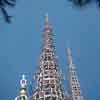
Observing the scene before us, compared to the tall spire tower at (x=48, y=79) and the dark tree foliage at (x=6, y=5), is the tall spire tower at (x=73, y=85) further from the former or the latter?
the dark tree foliage at (x=6, y=5)

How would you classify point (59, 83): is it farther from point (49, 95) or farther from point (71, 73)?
point (71, 73)

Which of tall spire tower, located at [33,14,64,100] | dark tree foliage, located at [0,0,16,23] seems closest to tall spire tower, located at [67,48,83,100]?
tall spire tower, located at [33,14,64,100]

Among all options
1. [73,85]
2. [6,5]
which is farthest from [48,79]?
[6,5]

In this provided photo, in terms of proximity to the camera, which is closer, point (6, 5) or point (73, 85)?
point (6, 5)

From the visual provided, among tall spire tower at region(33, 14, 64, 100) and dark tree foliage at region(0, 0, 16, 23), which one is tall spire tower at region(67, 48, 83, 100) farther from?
dark tree foliage at region(0, 0, 16, 23)

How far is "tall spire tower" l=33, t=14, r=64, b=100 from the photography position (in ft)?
161

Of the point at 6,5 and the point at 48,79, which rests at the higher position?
the point at 48,79

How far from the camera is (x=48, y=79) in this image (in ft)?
163

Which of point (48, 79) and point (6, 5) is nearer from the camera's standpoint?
point (6, 5)

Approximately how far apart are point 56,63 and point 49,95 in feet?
14.7

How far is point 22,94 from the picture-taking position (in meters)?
46.3

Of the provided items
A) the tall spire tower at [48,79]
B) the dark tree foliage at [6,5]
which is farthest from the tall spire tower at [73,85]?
the dark tree foliage at [6,5]

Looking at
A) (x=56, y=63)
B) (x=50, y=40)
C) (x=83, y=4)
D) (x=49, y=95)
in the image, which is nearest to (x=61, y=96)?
(x=49, y=95)

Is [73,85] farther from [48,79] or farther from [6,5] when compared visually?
[6,5]
